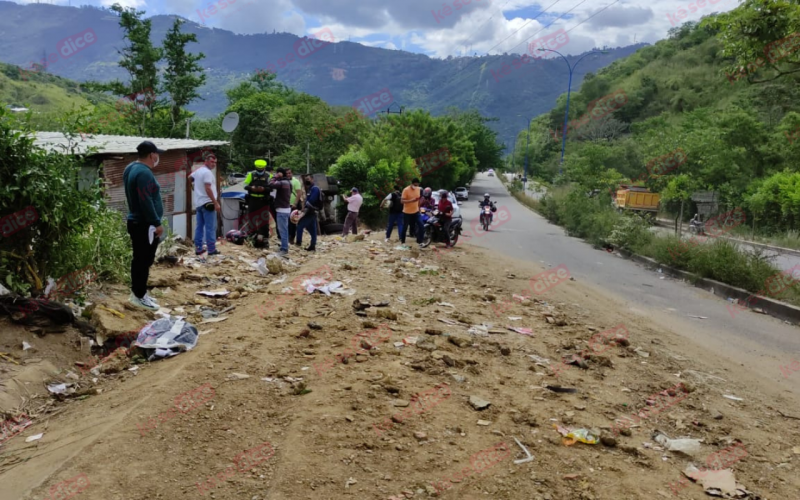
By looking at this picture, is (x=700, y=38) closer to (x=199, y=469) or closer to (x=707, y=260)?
(x=707, y=260)

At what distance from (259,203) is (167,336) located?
18.8ft

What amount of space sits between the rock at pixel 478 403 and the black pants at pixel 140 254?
3.42 m

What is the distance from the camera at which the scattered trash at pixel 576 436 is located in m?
3.66

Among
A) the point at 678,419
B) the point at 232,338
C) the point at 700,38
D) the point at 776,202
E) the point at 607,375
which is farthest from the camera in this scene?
the point at 700,38

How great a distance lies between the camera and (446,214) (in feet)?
46.7

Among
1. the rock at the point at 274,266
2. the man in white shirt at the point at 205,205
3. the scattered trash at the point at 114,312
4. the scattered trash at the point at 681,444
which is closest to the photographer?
the scattered trash at the point at 681,444

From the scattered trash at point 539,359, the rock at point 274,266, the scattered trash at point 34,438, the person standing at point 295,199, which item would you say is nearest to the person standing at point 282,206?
the rock at point 274,266

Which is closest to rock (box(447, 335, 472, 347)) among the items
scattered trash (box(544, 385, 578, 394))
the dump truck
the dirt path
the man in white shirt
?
the dirt path

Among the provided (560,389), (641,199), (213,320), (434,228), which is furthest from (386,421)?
(641,199)

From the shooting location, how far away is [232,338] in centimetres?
483

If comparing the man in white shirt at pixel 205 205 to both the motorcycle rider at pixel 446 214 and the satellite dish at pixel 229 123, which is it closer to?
the motorcycle rider at pixel 446 214

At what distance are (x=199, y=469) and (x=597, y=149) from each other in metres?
24.9

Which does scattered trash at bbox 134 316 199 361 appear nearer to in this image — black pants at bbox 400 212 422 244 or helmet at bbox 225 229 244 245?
helmet at bbox 225 229 244 245

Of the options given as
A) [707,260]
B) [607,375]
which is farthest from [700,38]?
[607,375]
